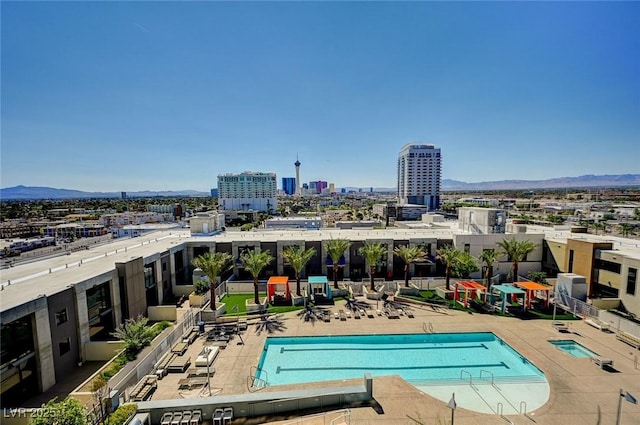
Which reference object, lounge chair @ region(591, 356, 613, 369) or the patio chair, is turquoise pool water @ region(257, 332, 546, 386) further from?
the patio chair

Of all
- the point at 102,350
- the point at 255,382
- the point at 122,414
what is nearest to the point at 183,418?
the point at 122,414

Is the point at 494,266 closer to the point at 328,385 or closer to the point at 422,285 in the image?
the point at 422,285

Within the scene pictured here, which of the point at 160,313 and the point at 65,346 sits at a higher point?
the point at 65,346

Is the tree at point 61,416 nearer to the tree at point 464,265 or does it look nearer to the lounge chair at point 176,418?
the lounge chair at point 176,418

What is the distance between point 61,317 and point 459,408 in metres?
22.2

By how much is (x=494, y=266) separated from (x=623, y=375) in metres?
18.4

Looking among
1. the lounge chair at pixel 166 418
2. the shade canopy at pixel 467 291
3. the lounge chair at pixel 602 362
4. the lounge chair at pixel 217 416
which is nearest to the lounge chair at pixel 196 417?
the lounge chair at pixel 217 416

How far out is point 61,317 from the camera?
1772 centimetres

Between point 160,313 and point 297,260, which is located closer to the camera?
point 160,313

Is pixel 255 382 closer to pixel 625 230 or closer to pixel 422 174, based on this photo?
pixel 625 230

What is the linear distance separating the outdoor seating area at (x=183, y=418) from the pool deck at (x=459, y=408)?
1.68 metres

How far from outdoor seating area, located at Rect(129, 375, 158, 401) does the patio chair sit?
4.75 metres

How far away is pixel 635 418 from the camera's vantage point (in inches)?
535

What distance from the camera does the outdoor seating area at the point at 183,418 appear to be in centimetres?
1248
